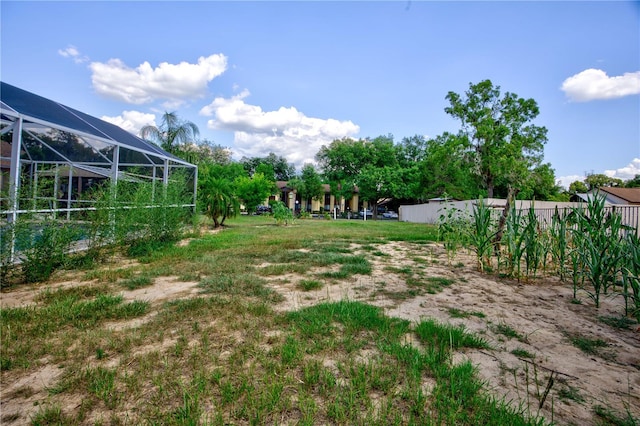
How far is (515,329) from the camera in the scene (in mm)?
2793

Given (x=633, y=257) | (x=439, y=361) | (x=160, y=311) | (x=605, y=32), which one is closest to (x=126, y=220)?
Answer: (x=160, y=311)

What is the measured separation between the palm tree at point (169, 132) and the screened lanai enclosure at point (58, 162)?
9.66 m

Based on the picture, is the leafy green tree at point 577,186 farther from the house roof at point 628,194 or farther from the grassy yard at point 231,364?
the grassy yard at point 231,364

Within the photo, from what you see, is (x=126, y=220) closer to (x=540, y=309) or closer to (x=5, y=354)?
(x=5, y=354)

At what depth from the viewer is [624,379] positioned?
6.52 ft

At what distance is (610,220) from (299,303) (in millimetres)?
4419

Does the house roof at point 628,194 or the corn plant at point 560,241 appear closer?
the corn plant at point 560,241

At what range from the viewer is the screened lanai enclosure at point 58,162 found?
13.6ft

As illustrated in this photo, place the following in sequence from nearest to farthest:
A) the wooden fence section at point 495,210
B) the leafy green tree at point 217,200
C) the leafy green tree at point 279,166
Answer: the wooden fence section at point 495,210, the leafy green tree at point 217,200, the leafy green tree at point 279,166

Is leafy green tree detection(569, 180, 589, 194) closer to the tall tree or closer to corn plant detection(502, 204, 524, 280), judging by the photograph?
the tall tree


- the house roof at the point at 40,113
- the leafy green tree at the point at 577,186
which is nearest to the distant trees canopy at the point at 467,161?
the house roof at the point at 40,113

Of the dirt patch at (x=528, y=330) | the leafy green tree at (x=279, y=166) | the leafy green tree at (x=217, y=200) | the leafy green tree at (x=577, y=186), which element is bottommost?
the dirt patch at (x=528, y=330)

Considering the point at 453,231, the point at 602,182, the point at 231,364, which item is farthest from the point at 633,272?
the point at 602,182

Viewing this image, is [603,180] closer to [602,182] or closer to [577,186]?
[602,182]
